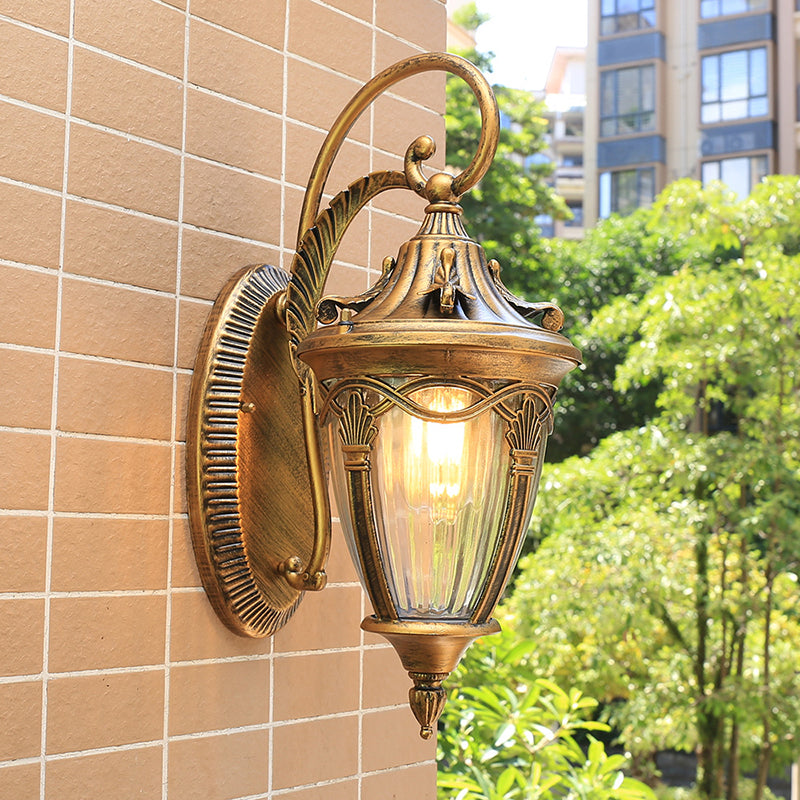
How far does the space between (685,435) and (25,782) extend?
→ 15.6 ft

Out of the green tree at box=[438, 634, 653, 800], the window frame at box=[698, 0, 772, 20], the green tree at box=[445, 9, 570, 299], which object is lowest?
the green tree at box=[438, 634, 653, 800]

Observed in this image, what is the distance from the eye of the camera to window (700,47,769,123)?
52.5 feet

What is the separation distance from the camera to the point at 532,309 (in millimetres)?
1051

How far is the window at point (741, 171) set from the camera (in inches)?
624

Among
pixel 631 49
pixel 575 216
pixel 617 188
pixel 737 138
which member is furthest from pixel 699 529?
pixel 575 216

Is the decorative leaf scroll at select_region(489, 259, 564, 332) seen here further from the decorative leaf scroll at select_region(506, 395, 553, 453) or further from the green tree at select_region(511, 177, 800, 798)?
the green tree at select_region(511, 177, 800, 798)

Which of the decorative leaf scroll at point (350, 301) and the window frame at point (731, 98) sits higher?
the window frame at point (731, 98)

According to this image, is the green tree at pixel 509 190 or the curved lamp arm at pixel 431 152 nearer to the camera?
the curved lamp arm at pixel 431 152

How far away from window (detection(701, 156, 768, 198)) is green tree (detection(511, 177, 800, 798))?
36.2ft

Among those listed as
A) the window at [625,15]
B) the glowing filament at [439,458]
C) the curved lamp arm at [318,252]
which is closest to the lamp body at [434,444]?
the glowing filament at [439,458]

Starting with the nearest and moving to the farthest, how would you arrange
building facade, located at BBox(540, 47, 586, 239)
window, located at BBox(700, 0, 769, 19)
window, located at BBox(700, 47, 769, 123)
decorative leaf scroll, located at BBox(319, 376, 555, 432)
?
decorative leaf scroll, located at BBox(319, 376, 555, 432) < window, located at BBox(700, 47, 769, 123) < window, located at BBox(700, 0, 769, 19) < building facade, located at BBox(540, 47, 586, 239)

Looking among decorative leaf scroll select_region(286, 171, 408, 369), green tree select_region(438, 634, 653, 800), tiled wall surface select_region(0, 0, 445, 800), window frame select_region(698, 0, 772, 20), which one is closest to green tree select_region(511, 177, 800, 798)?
green tree select_region(438, 634, 653, 800)

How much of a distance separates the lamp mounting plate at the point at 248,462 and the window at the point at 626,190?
16.7 meters

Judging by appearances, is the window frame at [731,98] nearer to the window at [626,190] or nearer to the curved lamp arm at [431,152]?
the window at [626,190]
